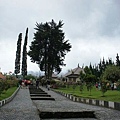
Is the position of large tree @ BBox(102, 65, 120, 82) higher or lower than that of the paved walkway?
higher

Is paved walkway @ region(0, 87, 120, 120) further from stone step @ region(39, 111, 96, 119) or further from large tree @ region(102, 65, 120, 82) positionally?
large tree @ region(102, 65, 120, 82)

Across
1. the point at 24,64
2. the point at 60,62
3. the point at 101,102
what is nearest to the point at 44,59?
the point at 60,62

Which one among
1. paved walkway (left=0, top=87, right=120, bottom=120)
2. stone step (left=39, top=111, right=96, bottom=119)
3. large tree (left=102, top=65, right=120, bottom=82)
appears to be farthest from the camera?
large tree (left=102, top=65, right=120, bottom=82)

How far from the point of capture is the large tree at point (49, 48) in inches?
1592

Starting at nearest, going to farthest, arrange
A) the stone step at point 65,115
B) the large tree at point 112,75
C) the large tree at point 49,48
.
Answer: the stone step at point 65,115 → the large tree at point 49,48 → the large tree at point 112,75

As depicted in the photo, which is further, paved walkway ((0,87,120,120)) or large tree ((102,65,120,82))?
large tree ((102,65,120,82))

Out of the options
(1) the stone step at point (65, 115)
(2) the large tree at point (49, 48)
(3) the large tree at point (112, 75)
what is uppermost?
(2) the large tree at point (49, 48)

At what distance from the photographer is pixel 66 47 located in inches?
1608

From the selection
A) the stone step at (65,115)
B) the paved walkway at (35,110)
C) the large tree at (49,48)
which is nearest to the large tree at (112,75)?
the large tree at (49,48)

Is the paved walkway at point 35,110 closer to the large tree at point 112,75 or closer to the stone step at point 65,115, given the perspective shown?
the stone step at point 65,115

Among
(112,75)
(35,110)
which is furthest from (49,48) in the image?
(35,110)

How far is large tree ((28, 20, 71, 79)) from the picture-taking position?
40.4m

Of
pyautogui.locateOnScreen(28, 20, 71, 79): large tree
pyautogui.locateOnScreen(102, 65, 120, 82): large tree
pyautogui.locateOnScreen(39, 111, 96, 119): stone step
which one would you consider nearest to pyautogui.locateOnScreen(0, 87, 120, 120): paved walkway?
pyautogui.locateOnScreen(39, 111, 96, 119): stone step

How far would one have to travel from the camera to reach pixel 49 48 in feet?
136
